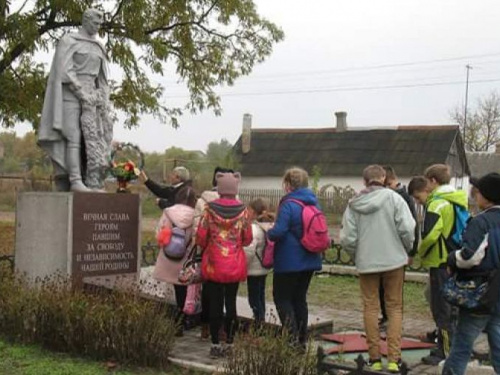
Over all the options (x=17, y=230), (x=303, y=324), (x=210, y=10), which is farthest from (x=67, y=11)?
(x=303, y=324)

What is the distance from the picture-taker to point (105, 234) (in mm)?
8062

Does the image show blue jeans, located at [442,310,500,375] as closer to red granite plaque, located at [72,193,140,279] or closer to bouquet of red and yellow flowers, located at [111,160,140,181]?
red granite plaque, located at [72,193,140,279]

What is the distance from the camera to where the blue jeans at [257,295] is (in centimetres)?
736

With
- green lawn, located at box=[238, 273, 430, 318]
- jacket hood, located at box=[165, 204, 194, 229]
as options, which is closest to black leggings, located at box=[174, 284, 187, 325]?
jacket hood, located at box=[165, 204, 194, 229]

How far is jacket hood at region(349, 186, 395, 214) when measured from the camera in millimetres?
5773

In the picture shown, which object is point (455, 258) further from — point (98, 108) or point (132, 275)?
point (98, 108)

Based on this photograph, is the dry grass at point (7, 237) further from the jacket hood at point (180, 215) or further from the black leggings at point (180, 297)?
the jacket hood at point (180, 215)

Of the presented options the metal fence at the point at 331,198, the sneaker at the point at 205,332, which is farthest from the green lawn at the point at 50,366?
the metal fence at the point at 331,198

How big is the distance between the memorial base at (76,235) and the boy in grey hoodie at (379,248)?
10.4 feet

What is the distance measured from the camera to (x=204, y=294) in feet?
24.2

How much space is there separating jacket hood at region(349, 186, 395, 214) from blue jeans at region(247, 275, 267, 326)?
1825 mm

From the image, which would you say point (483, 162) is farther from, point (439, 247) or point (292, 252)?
point (292, 252)

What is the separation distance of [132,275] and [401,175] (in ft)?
100

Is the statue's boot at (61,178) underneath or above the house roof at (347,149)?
underneath
